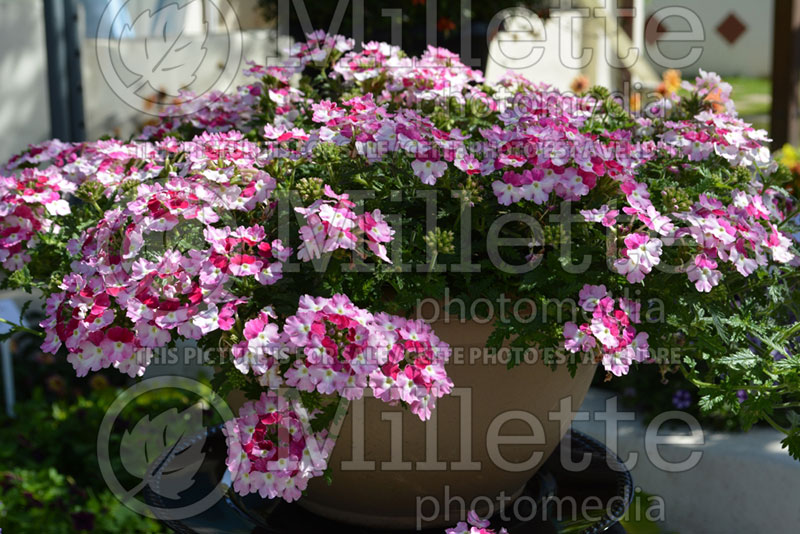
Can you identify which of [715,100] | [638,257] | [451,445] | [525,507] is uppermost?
[715,100]

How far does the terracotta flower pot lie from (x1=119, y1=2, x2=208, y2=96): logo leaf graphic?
9.11 feet

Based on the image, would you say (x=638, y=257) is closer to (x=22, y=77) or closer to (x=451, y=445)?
(x=451, y=445)

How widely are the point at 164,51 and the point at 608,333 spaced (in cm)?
336

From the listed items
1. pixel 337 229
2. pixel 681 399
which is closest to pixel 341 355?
pixel 337 229

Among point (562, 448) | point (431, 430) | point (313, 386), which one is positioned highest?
point (313, 386)

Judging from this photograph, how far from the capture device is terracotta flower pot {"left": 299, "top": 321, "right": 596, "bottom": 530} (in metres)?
1.31

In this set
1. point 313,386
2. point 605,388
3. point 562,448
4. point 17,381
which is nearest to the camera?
point 313,386

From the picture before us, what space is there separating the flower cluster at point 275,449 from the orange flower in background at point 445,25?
2152 millimetres

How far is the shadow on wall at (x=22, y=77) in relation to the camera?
3.79m

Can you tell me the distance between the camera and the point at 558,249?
4.12ft

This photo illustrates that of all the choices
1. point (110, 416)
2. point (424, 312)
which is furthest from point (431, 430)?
point (110, 416)

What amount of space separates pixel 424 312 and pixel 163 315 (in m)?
0.38

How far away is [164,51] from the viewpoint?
13.1 feet

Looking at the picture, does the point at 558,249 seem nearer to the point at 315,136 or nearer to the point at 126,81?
the point at 315,136
